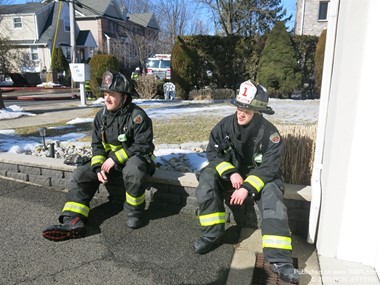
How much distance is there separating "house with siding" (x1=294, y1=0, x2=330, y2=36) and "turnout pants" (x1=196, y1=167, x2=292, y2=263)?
23365 millimetres

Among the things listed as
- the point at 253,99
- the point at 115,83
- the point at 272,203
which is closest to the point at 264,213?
the point at 272,203

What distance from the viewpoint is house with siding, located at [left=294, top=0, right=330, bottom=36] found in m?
22.9

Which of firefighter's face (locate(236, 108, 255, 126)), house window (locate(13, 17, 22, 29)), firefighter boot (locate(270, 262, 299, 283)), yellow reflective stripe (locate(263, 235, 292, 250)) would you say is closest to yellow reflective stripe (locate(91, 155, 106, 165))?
firefighter's face (locate(236, 108, 255, 126))

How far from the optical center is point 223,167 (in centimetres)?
274

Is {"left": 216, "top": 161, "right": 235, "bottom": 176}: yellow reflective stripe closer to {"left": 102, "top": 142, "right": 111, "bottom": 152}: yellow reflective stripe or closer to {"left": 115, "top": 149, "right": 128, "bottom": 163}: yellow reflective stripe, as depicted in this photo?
{"left": 115, "top": 149, "right": 128, "bottom": 163}: yellow reflective stripe

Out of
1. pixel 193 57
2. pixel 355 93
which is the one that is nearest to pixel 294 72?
pixel 193 57

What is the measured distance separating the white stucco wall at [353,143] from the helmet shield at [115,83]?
1773 millimetres

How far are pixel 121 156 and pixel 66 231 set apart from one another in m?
0.79

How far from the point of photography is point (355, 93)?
2.28 metres

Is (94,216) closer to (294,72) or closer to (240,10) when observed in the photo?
(294,72)

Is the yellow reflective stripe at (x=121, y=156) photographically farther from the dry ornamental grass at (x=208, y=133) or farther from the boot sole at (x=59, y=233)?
the dry ornamental grass at (x=208, y=133)

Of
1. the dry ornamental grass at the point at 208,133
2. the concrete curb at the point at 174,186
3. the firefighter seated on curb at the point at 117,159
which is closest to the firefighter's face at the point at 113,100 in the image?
the firefighter seated on curb at the point at 117,159

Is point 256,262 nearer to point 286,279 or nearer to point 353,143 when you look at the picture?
point 286,279

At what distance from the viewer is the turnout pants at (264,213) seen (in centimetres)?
236
